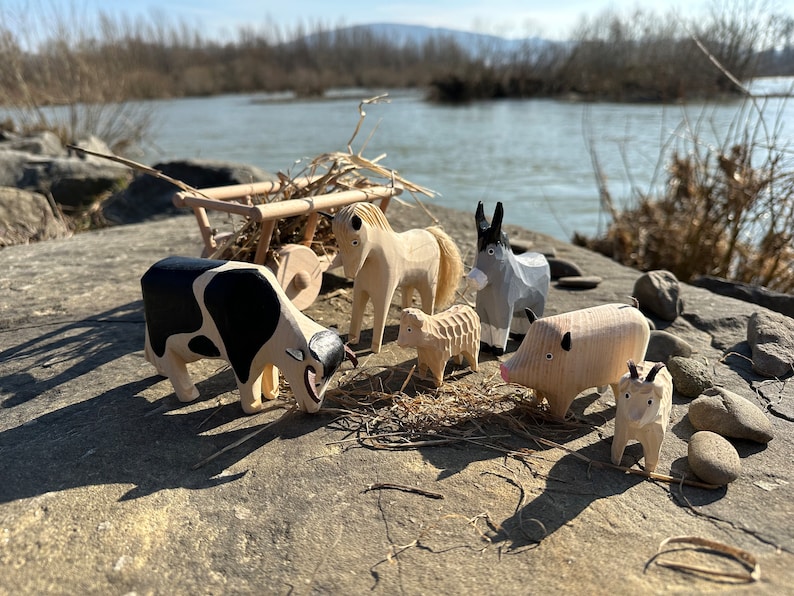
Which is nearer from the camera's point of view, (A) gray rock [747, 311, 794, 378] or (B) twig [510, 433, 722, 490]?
(B) twig [510, 433, 722, 490]

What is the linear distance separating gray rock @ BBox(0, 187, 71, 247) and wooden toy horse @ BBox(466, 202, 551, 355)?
476 cm

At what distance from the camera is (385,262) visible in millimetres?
3045

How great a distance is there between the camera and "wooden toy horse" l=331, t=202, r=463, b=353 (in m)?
2.90

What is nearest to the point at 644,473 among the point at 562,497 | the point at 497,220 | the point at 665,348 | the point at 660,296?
the point at 562,497

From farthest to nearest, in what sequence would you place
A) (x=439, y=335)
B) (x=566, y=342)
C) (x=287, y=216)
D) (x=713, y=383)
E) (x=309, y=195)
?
(x=309, y=195)
(x=287, y=216)
(x=713, y=383)
(x=439, y=335)
(x=566, y=342)

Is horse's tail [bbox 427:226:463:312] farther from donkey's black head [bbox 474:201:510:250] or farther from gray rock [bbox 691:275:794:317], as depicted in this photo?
gray rock [bbox 691:275:794:317]

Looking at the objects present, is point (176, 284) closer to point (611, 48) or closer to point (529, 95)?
point (611, 48)

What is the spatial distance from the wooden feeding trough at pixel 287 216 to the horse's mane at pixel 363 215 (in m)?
0.40

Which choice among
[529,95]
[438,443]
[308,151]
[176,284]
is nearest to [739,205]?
[438,443]

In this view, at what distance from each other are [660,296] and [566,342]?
158 centimetres

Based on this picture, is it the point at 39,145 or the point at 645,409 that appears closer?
the point at 645,409

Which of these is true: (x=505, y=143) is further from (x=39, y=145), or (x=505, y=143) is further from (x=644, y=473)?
(x=644, y=473)

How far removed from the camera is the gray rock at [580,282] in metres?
4.30

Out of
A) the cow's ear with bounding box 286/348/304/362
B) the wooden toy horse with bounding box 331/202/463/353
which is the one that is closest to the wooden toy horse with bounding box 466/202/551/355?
the wooden toy horse with bounding box 331/202/463/353
